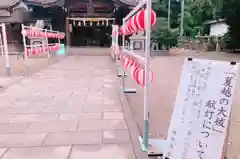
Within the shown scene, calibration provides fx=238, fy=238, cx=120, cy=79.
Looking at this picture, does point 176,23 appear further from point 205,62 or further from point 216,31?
point 205,62

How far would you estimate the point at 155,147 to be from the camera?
298 cm

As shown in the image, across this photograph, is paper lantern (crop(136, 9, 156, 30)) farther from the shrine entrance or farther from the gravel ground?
the shrine entrance

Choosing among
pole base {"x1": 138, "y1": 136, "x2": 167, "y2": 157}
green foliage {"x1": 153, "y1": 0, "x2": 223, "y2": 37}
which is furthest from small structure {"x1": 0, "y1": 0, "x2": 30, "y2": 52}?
pole base {"x1": 138, "y1": 136, "x2": 167, "y2": 157}

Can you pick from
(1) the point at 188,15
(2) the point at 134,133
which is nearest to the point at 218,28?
(1) the point at 188,15

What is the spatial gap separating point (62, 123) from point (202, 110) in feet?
7.85

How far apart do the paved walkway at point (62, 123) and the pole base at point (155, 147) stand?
176 millimetres

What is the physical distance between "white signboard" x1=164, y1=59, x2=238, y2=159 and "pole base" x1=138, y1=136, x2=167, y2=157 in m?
0.34

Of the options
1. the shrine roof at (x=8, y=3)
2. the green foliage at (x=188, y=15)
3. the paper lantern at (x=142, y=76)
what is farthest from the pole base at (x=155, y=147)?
the green foliage at (x=188, y=15)

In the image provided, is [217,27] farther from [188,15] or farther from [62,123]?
[62,123]

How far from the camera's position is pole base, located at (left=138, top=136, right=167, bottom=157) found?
9.29 feet

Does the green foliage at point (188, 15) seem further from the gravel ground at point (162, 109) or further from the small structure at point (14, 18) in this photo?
the gravel ground at point (162, 109)

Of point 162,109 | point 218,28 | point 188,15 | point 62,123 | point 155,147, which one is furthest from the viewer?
point 188,15

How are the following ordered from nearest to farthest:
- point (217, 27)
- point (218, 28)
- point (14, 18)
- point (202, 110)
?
1. point (202, 110)
2. point (14, 18)
3. point (218, 28)
4. point (217, 27)

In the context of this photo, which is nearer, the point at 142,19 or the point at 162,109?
the point at 142,19
